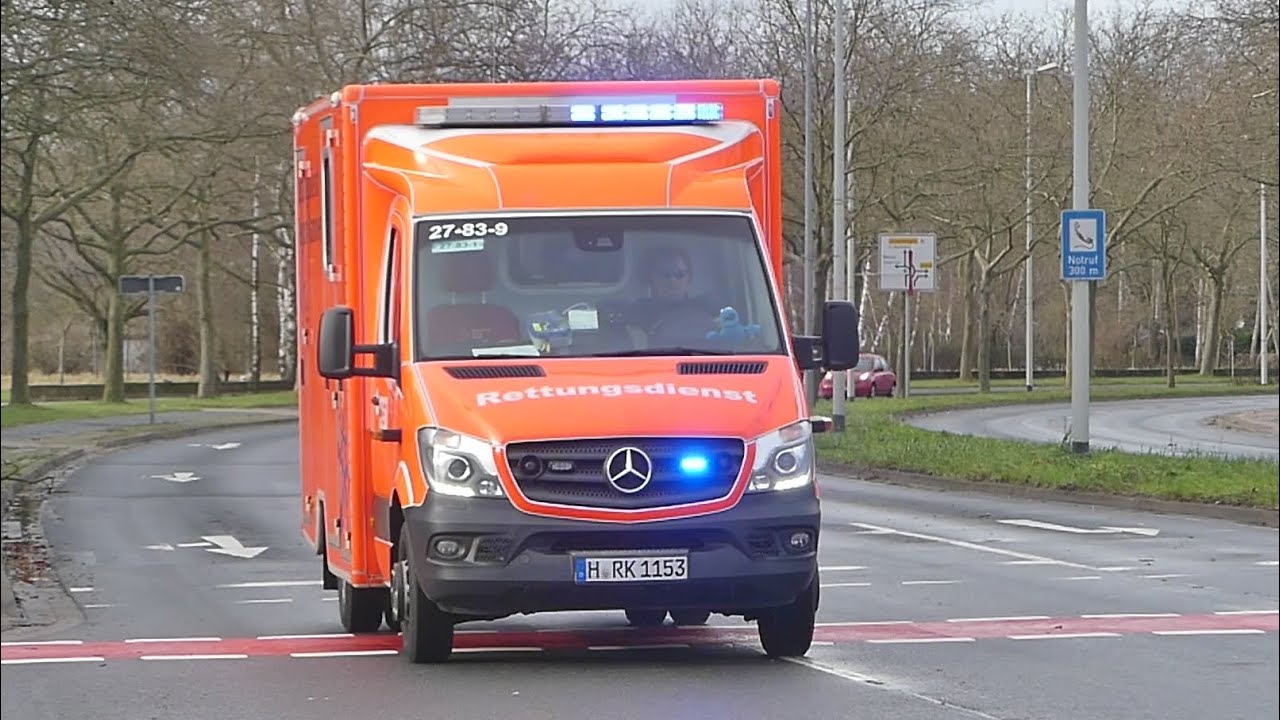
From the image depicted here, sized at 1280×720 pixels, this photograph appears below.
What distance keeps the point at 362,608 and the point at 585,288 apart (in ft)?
8.66

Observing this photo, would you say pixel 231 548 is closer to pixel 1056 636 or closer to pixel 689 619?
pixel 689 619

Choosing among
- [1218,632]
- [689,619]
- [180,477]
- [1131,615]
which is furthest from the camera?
[180,477]

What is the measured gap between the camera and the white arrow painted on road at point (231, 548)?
18469 mm

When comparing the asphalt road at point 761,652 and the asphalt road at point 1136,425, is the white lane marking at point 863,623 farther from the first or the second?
the asphalt road at point 1136,425

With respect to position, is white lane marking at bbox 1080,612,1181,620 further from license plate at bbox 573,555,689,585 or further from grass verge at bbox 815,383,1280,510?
grass verge at bbox 815,383,1280,510

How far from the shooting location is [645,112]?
1116 centimetres

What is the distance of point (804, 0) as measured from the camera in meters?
43.2

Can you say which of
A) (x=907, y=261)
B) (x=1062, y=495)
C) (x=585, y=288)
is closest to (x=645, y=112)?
(x=585, y=288)

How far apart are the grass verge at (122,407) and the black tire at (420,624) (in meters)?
28.6

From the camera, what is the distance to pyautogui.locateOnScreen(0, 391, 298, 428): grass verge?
44.8 meters

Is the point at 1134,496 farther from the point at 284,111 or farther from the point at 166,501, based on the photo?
the point at 284,111

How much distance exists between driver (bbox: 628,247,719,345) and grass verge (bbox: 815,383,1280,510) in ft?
39.1

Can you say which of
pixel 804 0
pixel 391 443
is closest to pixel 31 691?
pixel 391 443

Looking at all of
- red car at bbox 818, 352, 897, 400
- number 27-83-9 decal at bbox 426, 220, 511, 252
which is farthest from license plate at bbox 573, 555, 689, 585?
red car at bbox 818, 352, 897, 400
